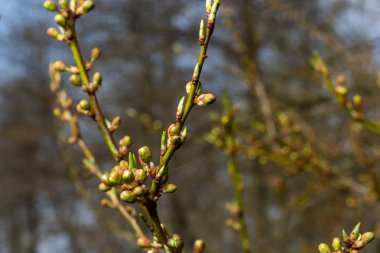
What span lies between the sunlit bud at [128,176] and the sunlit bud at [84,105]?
0.27 meters

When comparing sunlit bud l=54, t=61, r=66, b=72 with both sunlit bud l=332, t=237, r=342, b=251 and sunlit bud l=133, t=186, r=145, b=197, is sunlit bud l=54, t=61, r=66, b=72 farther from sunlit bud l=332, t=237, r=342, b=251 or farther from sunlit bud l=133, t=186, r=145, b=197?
sunlit bud l=332, t=237, r=342, b=251

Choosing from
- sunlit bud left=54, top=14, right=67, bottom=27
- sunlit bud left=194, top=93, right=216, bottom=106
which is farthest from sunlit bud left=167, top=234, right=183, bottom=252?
sunlit bud left=54, top=14, right=67, bottom=27

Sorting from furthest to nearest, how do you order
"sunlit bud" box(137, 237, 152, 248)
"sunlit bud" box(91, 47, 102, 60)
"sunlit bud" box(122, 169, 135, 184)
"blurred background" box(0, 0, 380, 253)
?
"blurred background" box(0, 0, 380, 253) → "sunlit bud" box(91, 47, 102, 60) → "sunlit bud" box(137, 237, 152, 248) → "sunlit bud" box(122, 169, 135, 184)

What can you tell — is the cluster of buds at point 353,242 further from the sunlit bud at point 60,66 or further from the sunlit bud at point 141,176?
the sunlit bud at point 60,66

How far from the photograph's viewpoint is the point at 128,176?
493 mm

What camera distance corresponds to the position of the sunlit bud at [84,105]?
2.39ft

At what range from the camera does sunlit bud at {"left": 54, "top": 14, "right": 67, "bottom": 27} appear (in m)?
0.72

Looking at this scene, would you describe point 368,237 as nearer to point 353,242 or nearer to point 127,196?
point 353,242

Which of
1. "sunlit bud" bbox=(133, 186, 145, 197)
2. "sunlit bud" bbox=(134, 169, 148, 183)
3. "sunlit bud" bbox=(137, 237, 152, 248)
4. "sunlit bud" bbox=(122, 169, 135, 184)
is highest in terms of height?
"sunlit bud" bbox=(122, 169, 135, 184)

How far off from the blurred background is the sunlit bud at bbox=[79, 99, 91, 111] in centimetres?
38

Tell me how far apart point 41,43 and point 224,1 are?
6647 millimetres

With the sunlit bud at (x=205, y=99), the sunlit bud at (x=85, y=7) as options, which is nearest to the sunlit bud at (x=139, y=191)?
the sunlit bud at (x=205, y=99)

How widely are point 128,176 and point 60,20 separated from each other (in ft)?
1.16

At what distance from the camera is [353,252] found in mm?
564
